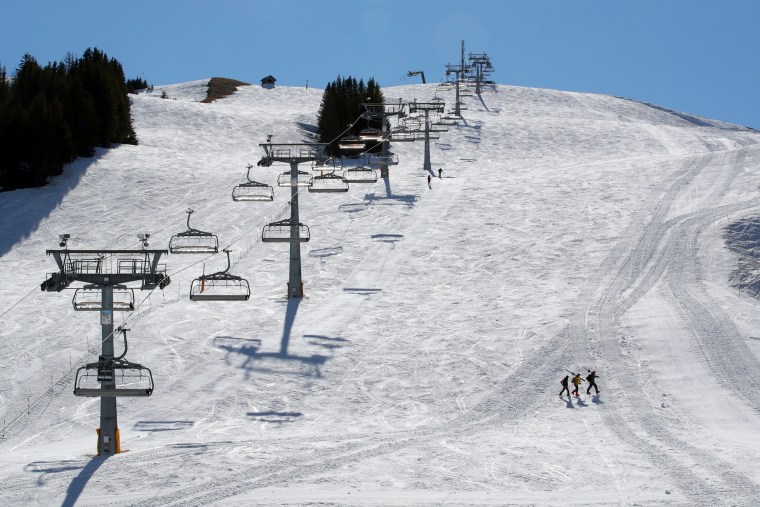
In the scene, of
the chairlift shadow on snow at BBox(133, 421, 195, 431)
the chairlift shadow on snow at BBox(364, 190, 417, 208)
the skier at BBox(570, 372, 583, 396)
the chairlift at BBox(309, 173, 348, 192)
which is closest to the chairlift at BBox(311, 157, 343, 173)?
the chairlift at BBox(309, 173, 348, 192)

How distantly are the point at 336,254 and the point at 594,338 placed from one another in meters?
15.8

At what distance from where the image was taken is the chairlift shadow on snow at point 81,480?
18.6 m

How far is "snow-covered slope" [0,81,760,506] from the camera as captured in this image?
20109mm

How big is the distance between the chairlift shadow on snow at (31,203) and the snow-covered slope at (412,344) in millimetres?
222

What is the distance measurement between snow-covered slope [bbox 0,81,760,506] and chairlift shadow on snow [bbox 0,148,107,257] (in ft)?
0.73

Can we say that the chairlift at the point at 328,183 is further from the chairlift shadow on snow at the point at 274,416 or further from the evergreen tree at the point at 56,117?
the evergreen tree at the point at 56,117

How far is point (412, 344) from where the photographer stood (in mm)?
33031

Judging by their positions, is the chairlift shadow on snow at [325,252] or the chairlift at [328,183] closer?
the chairlift at [328,183]

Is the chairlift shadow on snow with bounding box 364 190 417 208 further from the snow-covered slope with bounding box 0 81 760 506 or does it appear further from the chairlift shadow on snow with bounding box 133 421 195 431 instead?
the chairlift shadow on snow with bounding box 133 421 195 431

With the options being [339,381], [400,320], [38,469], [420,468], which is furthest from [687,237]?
[38,469]

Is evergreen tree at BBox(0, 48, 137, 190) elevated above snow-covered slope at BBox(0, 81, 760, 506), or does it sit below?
above

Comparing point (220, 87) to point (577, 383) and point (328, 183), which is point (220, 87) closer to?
point (328, 183)

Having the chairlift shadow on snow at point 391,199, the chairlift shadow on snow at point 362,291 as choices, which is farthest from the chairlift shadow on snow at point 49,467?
the chairlift shadow on snow at point 391,199

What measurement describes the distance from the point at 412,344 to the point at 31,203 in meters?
30.0
